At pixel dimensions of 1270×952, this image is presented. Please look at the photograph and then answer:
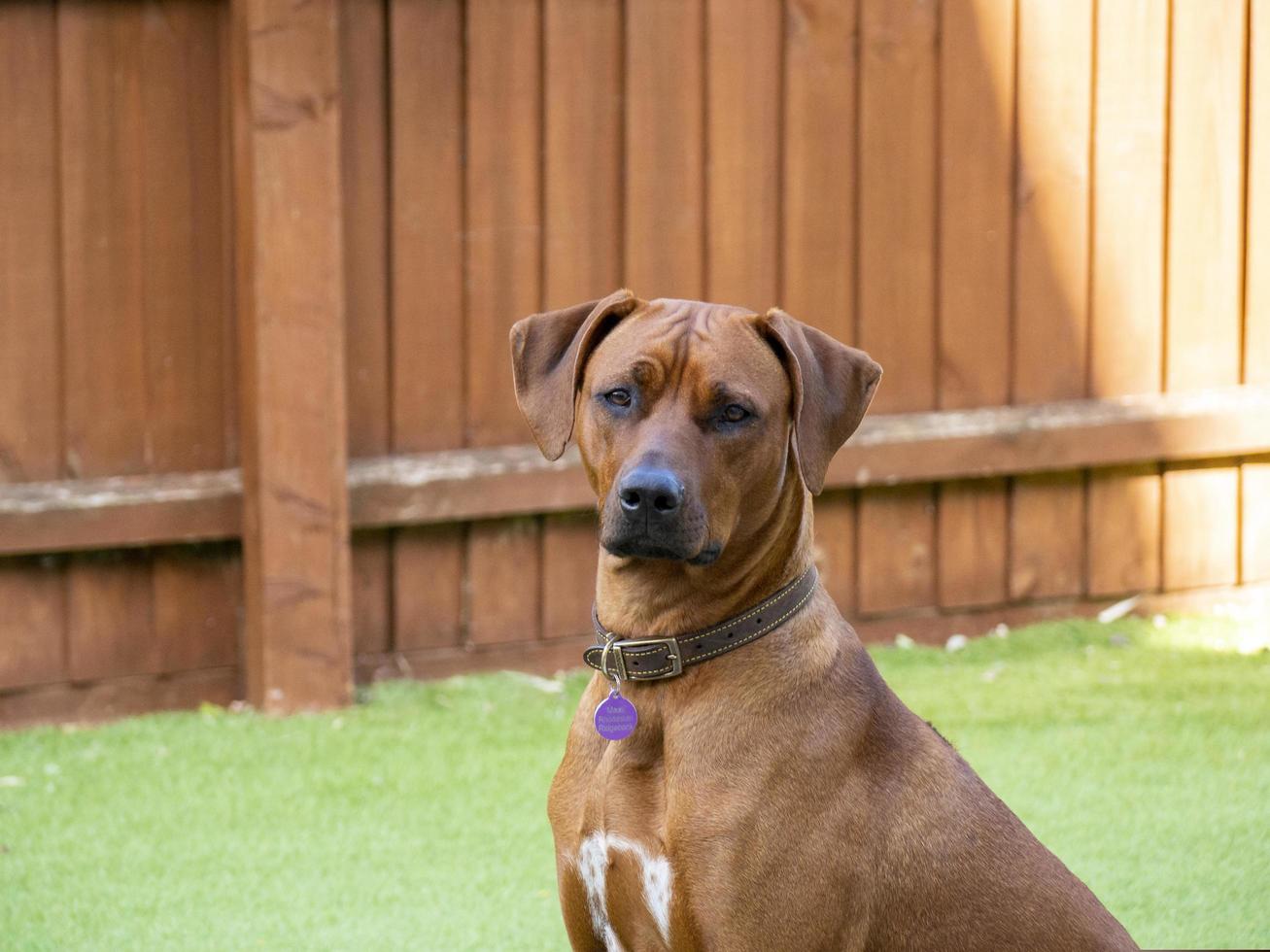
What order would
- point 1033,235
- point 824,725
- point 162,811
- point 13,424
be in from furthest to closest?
point 1033,235
point 13,424
point 162,811
point 824,725

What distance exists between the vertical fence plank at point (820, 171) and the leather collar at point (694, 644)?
10.6 ft

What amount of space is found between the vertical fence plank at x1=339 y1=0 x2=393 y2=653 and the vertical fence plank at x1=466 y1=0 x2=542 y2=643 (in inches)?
11.3

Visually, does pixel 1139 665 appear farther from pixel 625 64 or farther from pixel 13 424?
pixel 13 424

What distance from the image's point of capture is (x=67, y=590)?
5.55 metres

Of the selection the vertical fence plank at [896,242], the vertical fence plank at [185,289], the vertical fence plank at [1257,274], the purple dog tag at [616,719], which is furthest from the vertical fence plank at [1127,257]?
the purple dog tag at [616,719]

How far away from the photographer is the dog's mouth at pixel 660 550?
9.93ft

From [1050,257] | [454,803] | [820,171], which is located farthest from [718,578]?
[1050,257]

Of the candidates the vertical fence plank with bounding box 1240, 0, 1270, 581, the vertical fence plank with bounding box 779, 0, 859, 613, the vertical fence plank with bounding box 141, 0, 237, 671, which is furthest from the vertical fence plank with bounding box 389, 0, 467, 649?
the vertical fence plank with bounding box 1240, 0, 1270, 581

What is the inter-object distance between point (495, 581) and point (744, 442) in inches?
119

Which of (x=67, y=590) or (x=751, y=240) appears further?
(x=751, y=240)

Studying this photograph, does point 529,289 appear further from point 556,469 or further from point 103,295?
point 103,295

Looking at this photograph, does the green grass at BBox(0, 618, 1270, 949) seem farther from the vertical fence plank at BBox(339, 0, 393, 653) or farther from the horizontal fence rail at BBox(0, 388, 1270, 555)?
the horizontal fence rail at BBox(0, 388, 1270, 555)

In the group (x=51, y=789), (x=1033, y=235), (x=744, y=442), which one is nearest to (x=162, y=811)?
(x=51, y=789)

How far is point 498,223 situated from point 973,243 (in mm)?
1808
